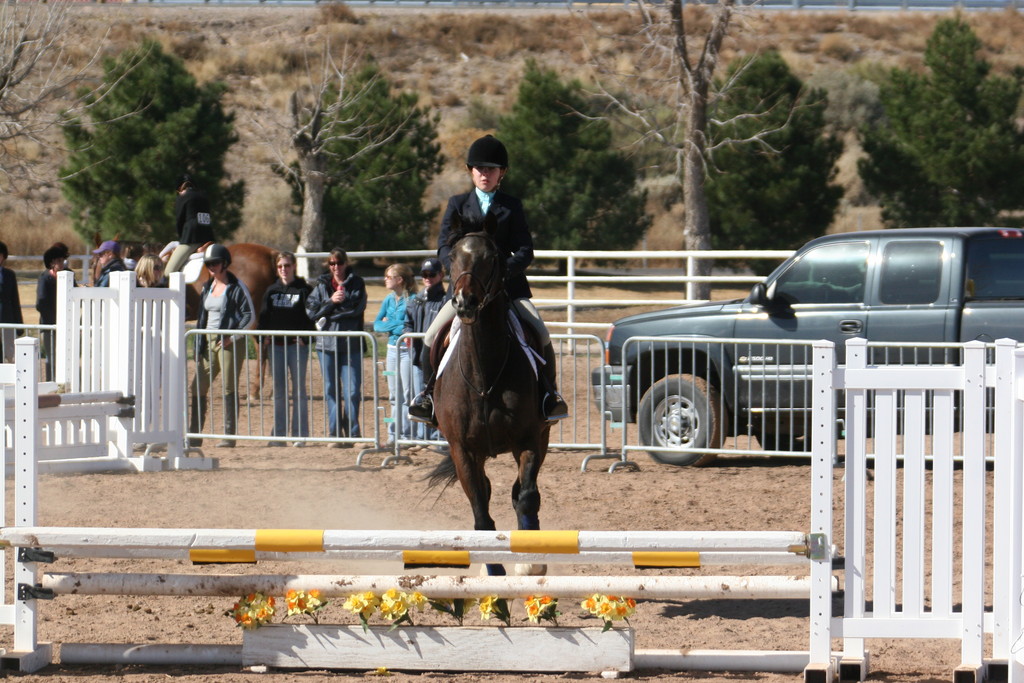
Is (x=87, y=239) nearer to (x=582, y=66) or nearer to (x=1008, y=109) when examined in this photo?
(x=1008, y=109)

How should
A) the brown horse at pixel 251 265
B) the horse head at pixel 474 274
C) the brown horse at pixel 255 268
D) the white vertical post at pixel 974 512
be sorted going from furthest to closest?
the brown horse at pixel 255 268 < the brown horse at pixel 251 265 < the horse head at pixel 474 274 < the white vertical post at pixel 974 512

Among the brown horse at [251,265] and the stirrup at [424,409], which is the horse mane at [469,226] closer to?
the stirrup at [424,409]

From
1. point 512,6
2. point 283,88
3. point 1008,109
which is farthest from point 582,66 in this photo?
point 1008,109

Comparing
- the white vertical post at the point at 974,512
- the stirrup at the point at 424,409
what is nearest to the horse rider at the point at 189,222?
the stirrup at the point at 424,409

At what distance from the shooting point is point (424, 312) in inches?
511

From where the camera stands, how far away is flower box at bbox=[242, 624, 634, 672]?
5.66 m

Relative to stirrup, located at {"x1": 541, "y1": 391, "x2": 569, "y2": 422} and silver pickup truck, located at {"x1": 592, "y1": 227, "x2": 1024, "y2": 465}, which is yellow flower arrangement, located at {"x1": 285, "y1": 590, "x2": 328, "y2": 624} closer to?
stirrup, located at {"x1": 541, "y1": 391, "x2": 569, "y2": 422}

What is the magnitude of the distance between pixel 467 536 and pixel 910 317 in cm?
687

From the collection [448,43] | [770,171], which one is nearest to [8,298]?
[770,171]

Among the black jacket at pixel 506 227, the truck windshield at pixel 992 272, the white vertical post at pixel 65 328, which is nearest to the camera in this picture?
the black jacket at pixel 506 227

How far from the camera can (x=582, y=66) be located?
57.9 meters

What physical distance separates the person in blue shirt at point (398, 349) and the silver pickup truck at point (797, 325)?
1.90 meters

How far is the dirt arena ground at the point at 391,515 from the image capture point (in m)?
6.14

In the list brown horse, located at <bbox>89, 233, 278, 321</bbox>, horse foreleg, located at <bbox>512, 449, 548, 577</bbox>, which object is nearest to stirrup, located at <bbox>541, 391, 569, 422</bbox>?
horse foreleg, located at <bbox>512, 449, 548, 577</bbox>
